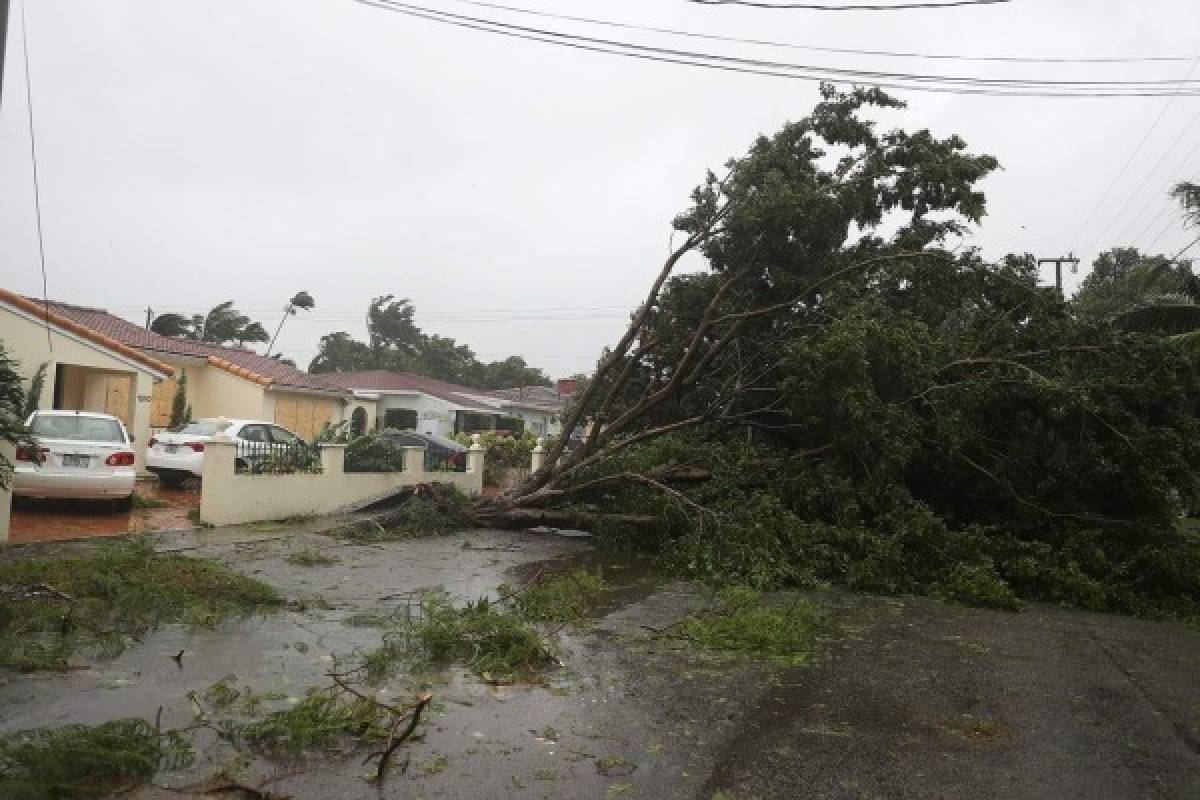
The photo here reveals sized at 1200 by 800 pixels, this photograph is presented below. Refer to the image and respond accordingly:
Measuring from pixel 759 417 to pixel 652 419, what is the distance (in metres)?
2.06

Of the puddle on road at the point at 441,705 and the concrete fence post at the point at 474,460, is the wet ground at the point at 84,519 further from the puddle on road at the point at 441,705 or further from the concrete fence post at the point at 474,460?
the concrete fence post at the point at 474,460

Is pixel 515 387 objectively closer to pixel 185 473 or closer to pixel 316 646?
pixel 185 473

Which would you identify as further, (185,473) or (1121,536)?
(185,473)

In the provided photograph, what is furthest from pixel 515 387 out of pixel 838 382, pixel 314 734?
pixel 314 734

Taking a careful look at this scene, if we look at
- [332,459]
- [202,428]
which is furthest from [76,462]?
[202,428]

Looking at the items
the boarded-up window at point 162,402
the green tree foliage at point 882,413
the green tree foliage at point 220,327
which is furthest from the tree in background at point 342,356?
the green tree foliage at point 882,413

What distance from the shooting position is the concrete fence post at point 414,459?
16548mm

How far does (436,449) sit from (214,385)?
6007 millimetres

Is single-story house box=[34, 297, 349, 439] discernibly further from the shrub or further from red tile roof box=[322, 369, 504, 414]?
red tile roof box=[322, 369, 504, 414]

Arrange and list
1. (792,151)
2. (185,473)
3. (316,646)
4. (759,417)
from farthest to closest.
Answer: (185,473)
(792,151)
(759,417)
(316,646)

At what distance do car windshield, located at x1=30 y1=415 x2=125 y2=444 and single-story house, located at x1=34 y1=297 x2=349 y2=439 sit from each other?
8.88m

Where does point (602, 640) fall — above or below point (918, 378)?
below

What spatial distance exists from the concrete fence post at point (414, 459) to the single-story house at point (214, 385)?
715cm

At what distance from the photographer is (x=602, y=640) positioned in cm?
669
